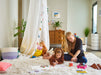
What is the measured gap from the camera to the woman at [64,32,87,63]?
2.54 meters

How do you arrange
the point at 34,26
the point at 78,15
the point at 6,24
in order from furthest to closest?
the point at 78,15, the point at 6,24, the point at 34,26

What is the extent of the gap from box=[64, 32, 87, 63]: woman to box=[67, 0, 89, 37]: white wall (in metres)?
4.62

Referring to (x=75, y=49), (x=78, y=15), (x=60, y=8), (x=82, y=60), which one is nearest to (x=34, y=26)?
(x=75, y=49)

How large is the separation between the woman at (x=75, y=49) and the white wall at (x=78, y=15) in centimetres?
462

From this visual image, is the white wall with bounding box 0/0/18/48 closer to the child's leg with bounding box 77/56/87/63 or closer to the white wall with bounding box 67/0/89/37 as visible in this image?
the child's leg with bounding box 77/56/87/63

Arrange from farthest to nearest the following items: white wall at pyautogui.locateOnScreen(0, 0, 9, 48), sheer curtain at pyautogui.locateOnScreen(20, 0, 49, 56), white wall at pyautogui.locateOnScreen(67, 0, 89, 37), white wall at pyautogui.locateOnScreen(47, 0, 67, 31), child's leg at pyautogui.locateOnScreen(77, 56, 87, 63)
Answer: white wall at pyautogui.locateOnScreen(67, 0, 89, 37), white wall at pyautogui.locateOnScreen(47, 0, 67, 31), sheer curtain at pyautogui.locateOnScreen(20, 0, 49, 56), white wall at pyautogui.locateOnScreen(0, 0, 9, 48), child's leg at pyautogui.locateOnScreen(77, 56, 87, 63)

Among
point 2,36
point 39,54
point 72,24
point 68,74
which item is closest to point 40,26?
point 39,54

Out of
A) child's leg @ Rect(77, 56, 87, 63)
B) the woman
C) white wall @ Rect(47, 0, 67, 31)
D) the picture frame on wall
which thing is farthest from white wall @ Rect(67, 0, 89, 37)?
child's leg @ Rect(77, 56, 87, 63)

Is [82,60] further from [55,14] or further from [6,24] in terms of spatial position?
[55,14]

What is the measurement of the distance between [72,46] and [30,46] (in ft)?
3.89

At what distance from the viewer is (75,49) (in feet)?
8.68

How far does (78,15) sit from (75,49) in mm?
4985

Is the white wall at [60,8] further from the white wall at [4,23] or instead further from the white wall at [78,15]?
the white wall at [4,23]

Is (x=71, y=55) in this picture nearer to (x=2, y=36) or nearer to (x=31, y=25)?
(x=31, y=25)
